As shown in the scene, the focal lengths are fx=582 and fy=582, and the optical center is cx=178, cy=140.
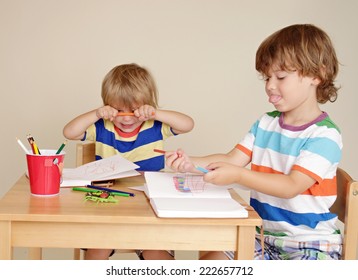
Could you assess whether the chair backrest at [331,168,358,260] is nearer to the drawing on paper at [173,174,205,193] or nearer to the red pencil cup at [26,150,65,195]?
the drawing on paper at [173,174,205,193]

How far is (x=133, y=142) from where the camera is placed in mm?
2107

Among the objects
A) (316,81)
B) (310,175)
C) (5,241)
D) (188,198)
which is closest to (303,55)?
(316,81)

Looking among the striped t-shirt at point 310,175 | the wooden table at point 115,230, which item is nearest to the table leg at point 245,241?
the wooden table at point 115,230

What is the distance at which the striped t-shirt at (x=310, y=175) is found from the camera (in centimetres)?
151

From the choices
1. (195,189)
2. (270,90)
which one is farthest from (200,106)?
(195,189)

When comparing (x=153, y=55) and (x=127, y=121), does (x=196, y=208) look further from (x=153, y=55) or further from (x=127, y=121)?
(x=153, y=55)

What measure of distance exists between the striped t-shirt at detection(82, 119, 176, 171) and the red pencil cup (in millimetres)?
714

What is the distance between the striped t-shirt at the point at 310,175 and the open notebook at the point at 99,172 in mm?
395

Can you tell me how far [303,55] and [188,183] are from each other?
485 millimetres

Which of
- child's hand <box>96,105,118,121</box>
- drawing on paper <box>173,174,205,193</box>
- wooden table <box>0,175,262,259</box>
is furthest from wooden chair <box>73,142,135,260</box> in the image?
wooden table <box>0,175,262,259</box>

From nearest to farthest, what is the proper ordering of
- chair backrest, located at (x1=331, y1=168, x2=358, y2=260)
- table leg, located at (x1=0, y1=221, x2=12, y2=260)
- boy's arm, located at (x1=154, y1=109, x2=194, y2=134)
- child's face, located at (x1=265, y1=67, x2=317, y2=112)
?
1. table leg, located at (x1=0, y1=221, x2=12, y2=260)
2. chair backrest, located at (x1=331, y1=168, x2=358, y2=260)
3. child's face, located at (x1=265, y1=67, x2=317, y2=112)
4. boy's arm, located at (x1=154, y1=109, x2=194, y2=134)

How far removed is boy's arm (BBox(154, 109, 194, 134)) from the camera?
6.74 ft

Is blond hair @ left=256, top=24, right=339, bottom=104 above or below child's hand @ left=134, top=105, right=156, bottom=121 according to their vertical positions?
above

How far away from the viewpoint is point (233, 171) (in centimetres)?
140
